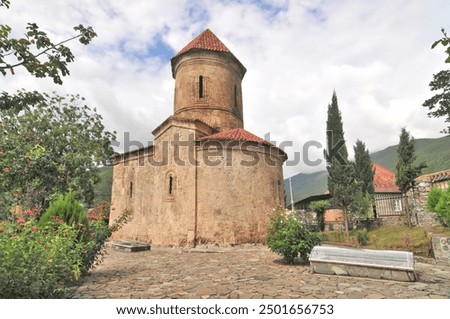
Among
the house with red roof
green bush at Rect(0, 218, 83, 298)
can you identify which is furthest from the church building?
the house with red roof

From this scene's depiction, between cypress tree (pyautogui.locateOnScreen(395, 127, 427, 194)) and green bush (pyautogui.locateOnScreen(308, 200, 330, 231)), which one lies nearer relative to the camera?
cypress tree (pyautogui.locateOnScreen(395, 127, 427, 194))

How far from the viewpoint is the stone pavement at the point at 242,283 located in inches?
173

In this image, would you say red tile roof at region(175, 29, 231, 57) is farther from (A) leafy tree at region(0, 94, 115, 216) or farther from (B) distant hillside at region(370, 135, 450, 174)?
(B) distant hillside at region(370, 135, 450, 174)

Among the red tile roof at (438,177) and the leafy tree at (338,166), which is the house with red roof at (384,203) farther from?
the leafy tree at (338,166)

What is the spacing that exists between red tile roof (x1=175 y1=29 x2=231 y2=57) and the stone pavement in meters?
11.8

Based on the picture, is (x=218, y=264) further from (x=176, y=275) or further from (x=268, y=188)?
(x=268, y=188)

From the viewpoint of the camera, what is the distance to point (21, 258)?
3895mm

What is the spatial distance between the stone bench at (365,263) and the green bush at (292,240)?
0.81m

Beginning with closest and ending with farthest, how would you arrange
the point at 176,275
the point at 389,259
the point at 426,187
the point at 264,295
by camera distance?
1. the point at 264,295
2. the point at 389,259
3. the point at 176,275
4. the point at 426,187

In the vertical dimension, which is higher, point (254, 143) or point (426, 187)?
point (254, 143)

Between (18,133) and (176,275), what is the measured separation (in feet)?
47.0

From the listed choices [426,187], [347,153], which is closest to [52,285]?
[426,187]

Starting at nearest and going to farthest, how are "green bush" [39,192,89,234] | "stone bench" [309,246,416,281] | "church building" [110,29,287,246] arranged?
"stone bench" [309,246,416,281] → "green bush" [39,192,89,234] → "church building" [110,29,287,246]

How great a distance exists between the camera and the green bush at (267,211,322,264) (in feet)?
23.0
